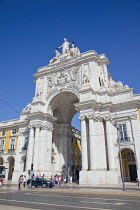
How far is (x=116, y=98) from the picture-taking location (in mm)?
30984

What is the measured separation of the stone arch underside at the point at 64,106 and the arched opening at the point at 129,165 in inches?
564

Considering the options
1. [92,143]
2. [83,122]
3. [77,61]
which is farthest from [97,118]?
[77,61]

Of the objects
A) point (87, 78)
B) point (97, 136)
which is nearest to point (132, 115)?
point (97, 136)

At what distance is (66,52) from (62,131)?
18.4 meters

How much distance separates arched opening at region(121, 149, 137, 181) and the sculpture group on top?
22.7 m

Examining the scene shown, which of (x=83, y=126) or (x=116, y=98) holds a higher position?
(x=116, y=98)

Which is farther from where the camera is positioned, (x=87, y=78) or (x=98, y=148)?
(x=87, y=78)

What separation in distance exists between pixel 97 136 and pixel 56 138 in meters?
14.2

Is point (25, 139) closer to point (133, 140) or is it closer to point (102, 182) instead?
point (102, 182)

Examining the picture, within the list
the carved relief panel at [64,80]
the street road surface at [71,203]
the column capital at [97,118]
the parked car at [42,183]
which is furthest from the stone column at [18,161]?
Answer: the street road surface at [71,203]

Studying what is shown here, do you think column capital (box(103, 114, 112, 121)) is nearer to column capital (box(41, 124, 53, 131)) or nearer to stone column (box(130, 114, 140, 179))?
stone column (box(130, 114, 140, 179))

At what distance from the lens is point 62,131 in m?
40.1

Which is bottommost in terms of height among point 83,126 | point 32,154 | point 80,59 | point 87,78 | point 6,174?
point 6,174

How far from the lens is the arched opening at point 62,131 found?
36.5 m
